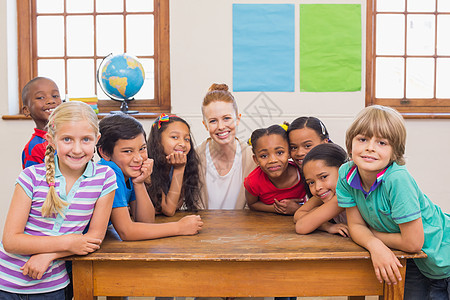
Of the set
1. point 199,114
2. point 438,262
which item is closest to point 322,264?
point 438,262

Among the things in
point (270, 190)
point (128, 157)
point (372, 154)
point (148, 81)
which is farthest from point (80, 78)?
point (372, 154)

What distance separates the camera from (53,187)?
1.41m

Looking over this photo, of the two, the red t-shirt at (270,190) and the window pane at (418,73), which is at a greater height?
the window pane at (418,73)

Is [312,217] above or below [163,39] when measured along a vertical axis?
below

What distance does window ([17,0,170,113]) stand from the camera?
364cm

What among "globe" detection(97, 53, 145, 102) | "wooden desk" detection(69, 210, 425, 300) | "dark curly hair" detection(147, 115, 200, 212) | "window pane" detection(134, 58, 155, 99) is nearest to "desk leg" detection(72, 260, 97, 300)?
"wooden desk" detection(69, 210, 425, 300)

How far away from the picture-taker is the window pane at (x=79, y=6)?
12.1 feet

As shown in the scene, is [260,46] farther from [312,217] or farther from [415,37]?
[312,217]

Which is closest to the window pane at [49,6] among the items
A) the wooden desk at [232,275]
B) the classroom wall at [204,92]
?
the classroom wall at [204,92]

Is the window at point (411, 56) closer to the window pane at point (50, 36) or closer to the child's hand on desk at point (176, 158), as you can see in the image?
the child's hand on desk at point (176, 158)

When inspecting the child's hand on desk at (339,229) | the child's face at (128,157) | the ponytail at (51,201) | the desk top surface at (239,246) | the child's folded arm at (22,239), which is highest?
the child's face at (128,157)

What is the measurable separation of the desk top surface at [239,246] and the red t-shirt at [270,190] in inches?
11.0

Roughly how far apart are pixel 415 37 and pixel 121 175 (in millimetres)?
3004

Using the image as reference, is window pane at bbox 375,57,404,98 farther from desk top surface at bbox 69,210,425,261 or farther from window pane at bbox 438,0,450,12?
desk top surface at bbox 69,210,425,261
